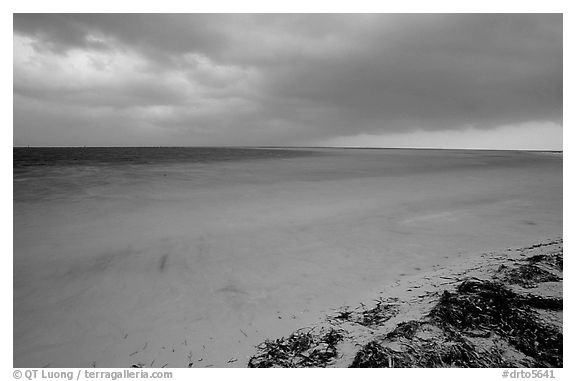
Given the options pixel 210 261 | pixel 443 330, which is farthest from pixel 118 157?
pixel 443 330

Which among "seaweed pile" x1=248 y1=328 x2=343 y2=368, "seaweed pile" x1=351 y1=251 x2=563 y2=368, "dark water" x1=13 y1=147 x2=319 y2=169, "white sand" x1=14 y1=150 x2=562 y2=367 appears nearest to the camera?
"seaweed pile" x1=351 y1=251 x2=563 y2=368

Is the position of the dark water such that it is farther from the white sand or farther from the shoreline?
the shoreline

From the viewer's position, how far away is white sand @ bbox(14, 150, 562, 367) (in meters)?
2.83

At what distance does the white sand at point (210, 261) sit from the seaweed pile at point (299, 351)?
0.41 feet

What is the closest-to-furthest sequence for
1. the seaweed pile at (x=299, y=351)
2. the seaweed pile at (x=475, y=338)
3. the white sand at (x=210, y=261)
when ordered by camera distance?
the seaweed pile at (x=475, y=338), the seaweed pile at (x=299, y=351), the white sand at (x=210, y=261)

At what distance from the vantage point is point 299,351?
8.39 ft

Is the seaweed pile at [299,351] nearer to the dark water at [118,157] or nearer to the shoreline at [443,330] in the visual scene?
the shoreline at [443,330]

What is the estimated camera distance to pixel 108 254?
4.91 metres

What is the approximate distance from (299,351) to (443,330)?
1.38 metres

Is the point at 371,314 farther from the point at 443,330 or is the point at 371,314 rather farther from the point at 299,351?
the point at 299,351

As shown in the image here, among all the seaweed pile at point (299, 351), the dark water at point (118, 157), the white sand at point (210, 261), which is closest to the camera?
the seaweed pile at point (299, 351)

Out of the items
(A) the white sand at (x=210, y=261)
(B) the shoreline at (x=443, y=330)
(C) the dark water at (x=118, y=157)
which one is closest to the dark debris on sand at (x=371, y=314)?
(B) the shoreline at (x=443, y=330)

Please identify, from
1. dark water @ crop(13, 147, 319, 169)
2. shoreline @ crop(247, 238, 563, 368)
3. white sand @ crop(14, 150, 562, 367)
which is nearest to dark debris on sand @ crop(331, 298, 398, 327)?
shoreline @ crop(247, 238, 563, 368)

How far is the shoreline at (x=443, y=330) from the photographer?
2.38 m
